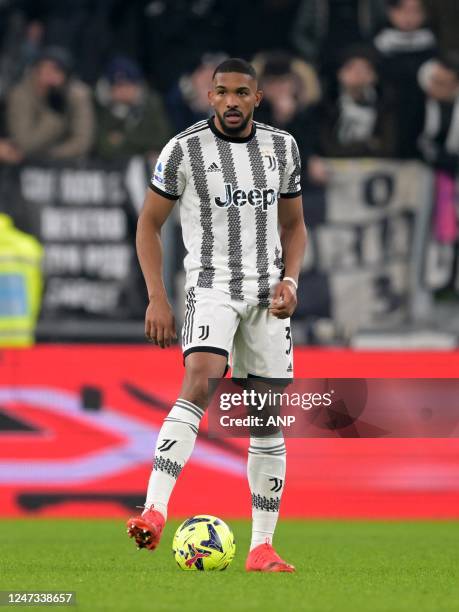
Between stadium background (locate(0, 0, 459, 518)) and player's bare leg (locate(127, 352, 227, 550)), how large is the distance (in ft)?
13.3

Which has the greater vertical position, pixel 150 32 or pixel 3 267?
pixel 150 32

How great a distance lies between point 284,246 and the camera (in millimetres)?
6281

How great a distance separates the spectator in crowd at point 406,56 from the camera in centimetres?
1377

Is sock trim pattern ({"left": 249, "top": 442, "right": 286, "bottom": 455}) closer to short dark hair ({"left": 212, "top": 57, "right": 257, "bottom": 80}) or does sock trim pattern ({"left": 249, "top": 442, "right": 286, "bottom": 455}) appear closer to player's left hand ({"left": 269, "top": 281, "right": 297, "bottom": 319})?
player's left hand ({"left": 269, "top": 281, "right": 297, "bottom": 319})

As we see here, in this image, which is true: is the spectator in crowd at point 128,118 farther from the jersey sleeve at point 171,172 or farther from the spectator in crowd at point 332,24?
the jersey sleeve at point 171,172

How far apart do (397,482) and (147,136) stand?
515cm

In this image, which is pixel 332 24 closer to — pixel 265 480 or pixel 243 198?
pixel 243 198

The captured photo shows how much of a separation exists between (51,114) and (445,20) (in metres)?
4.06

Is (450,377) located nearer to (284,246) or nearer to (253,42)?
(284,246)

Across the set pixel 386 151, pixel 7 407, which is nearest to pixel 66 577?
pixel 7 407

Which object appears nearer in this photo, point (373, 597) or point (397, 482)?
point (373, 597)

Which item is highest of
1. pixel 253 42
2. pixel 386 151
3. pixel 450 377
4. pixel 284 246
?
pixel 253 42

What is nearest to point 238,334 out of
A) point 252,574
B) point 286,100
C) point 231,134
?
point 231,134

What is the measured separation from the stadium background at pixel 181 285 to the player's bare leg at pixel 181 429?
4056mm
